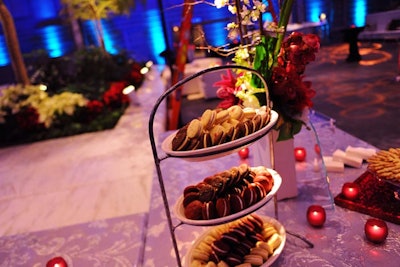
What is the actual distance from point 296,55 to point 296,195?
560 millimetres

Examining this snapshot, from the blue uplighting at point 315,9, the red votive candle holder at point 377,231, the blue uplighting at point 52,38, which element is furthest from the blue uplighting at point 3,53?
the red votive candle holder at point 377,231

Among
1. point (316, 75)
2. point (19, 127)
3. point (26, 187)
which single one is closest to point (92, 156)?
point (26, 187)

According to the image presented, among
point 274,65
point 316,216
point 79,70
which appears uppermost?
point 274,65

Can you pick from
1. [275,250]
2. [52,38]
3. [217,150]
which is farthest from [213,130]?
[52,38]

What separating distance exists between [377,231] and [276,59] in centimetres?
62

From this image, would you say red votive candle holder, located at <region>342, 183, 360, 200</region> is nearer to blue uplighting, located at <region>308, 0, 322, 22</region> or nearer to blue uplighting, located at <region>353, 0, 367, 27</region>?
blue uplighting, located at <region>308, 0, 322, 22</region>

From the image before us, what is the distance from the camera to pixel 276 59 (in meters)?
1.20

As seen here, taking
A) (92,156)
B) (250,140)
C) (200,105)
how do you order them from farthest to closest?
(200,105) < (92,156) < (250,140)

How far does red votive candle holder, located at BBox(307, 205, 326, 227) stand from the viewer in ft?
3.78

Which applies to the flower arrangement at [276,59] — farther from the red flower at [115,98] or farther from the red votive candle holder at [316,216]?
the red flower at [115,98]

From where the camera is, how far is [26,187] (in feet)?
7.90

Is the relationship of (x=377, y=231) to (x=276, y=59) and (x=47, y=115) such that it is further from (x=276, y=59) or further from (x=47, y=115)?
(x=47, y=115)

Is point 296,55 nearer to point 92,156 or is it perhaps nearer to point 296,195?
point 296,195

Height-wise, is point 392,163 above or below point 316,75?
above
